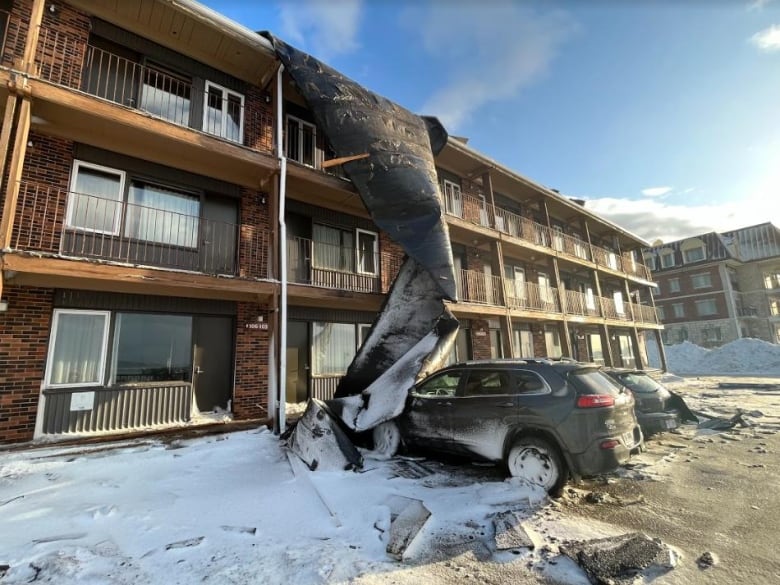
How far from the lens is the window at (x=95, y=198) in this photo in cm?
722

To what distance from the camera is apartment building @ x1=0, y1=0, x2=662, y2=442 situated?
6602 mm

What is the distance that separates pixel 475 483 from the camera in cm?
497

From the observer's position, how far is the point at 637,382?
7.39m

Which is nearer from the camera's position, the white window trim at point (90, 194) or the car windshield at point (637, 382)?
the white window trim at point (90, 194)

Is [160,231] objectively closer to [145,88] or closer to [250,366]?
[145,88]

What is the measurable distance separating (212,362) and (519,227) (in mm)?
13082

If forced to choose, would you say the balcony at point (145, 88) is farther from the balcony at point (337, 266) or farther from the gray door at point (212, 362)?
the gray door at point (212, 362)

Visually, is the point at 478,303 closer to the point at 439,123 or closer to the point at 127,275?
the point at 439,123

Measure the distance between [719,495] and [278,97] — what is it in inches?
409

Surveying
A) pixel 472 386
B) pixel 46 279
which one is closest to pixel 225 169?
pixel 46 279

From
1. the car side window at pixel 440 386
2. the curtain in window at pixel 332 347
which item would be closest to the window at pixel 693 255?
the curtain in window at pixel 332 347

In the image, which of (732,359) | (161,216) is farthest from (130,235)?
(732,359)

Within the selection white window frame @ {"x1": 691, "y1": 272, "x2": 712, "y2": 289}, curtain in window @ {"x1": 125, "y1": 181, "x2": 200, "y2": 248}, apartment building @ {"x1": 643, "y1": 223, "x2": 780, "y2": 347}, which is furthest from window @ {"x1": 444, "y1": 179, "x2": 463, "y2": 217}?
white window frame @ {"x1": 691, "y1": 272, "x2": 712, "y2": 289}

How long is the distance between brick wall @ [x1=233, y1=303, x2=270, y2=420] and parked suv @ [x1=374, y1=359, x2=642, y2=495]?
13.9ft
